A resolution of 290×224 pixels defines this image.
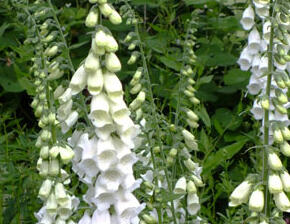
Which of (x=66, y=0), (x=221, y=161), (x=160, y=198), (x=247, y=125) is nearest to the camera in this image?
(x=160, y=198)

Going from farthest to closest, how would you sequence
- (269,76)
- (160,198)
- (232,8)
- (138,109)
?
(232,8), (138,109), (160,198), (269,76)

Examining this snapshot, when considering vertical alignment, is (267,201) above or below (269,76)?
below

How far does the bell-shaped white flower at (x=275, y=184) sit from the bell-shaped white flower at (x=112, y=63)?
30.6 inches

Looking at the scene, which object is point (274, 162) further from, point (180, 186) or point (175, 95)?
point (175, 95)

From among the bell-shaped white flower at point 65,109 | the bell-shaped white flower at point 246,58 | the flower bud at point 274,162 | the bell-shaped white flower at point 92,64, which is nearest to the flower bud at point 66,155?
the bell-shaped white flower at point 65,109

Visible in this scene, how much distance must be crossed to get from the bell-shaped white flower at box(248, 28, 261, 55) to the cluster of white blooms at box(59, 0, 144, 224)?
5.05 feet

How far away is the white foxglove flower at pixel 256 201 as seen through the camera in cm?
233

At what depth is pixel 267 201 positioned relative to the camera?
2.53m

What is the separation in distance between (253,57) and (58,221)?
1.72 metres

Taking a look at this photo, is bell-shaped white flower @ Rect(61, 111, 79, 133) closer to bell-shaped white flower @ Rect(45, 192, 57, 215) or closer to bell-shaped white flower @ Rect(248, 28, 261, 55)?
bell-shaped white flower @ Rect(45, 192, 57, 215)

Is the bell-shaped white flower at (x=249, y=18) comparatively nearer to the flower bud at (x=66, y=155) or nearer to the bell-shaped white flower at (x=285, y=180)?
the bell-shaped white flower at (x=285, y=180)

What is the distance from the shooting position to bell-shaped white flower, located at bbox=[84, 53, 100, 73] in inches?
82.0

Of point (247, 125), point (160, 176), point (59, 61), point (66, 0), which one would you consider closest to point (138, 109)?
point (160, 176)

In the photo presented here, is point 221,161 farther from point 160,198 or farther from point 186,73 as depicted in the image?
point 160,198
